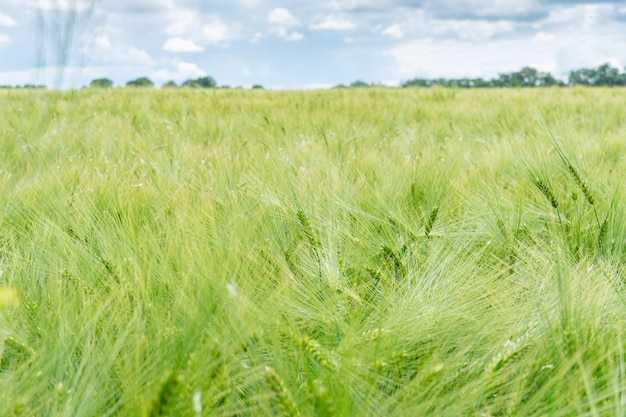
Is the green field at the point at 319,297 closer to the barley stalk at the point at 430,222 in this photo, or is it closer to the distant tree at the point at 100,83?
the barley stalk at the point at 430,222

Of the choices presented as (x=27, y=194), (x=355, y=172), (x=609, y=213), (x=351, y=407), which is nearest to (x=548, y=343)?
(x=351, y=407)

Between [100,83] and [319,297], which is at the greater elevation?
[100,83]

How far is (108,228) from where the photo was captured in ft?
3.39

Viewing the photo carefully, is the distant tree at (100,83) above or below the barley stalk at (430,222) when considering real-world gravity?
above

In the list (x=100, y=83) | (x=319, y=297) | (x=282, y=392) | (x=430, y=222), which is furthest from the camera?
(x=100, y=83)

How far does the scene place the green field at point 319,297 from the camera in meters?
0.62

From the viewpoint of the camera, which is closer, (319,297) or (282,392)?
(282,392)

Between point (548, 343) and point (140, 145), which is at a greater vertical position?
point (140, 145)

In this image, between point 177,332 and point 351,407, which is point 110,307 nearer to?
A: point 177,332

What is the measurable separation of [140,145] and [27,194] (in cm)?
85

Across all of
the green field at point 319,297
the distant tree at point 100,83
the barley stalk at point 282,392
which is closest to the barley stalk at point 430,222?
the green field at point 319,297

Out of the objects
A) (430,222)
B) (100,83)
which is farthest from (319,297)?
(100,83)

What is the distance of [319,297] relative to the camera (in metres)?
0.91

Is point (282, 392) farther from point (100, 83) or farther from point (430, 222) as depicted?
point (100, 83)
